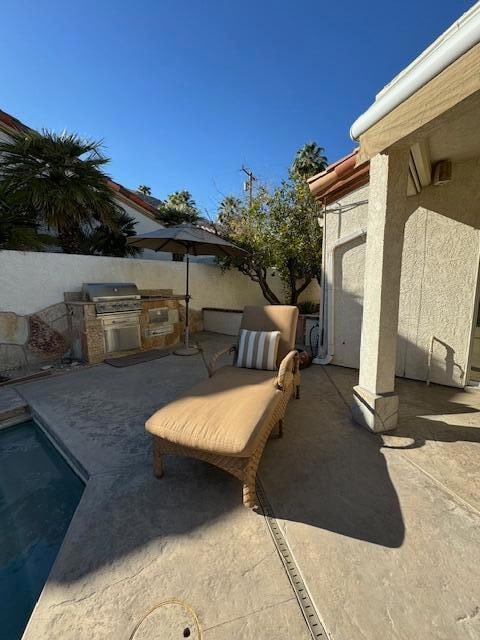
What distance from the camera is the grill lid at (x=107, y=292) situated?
6.04 meters

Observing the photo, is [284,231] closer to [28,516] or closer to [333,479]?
[333,479]

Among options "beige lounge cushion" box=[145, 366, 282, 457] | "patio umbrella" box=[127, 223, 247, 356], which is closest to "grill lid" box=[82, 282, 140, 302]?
"patio umbrella" box=[127, 223, 247, 356]

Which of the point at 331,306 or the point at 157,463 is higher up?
the point at 331,306

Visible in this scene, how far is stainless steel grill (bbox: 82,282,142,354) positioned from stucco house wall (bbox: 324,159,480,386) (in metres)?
5.03

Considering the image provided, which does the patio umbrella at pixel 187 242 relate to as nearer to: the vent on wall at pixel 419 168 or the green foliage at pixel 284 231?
the green foliage at pixel 284 231

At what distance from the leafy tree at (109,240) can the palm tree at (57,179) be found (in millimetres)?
1581

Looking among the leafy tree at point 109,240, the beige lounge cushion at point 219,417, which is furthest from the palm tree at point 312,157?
the beige lounge cushion at point 219,417

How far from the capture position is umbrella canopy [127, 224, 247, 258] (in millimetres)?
6074

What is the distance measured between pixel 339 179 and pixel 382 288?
9.51ft

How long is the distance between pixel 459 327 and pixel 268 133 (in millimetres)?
10635

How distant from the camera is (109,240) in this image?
9070mm

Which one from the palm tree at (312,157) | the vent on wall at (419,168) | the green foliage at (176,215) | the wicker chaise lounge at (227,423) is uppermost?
the palm tree at (312,157)

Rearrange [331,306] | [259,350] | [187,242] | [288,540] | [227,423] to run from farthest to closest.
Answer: [187,242] < [331,306] < [259,350] < [227,423] < [288,540]

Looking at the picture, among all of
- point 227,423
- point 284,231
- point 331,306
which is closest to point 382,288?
point 227,423
